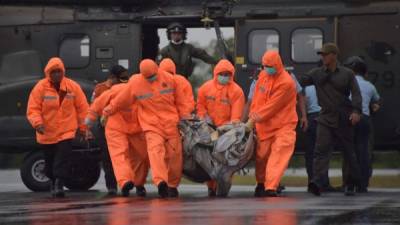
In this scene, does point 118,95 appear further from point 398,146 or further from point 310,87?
point 398,146

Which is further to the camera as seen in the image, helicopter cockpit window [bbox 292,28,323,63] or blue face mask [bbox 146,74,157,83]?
helicopter cockpit window [bbox 292,28,323,63]

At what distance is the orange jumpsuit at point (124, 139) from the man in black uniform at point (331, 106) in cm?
222

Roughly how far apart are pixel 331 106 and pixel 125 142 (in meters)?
2.64

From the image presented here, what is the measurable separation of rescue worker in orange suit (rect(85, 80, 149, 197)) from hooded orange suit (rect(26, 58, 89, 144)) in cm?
45

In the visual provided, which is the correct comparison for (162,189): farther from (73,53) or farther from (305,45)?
(73,53)

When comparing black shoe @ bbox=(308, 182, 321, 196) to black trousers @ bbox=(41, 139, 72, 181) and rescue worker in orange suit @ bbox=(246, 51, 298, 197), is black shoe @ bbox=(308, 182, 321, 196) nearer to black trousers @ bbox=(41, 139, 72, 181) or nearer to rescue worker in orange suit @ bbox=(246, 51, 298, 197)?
rescue worker in orange suit @ bbox=(246, 51, 298, 197)

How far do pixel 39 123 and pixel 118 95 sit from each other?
1.10 meters

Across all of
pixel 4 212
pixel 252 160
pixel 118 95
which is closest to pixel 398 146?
pixel 252 160

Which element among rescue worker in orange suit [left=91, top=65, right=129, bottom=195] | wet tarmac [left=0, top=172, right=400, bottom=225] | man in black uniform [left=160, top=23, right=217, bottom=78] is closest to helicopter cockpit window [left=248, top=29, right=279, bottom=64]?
man in black uniform [left=160, top=23, right=217, bottom=78]

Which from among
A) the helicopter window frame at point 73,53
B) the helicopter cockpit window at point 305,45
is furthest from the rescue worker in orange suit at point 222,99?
the helicopter window frame at point 73,53

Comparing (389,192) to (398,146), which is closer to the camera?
(389,192)

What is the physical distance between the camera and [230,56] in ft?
66.8

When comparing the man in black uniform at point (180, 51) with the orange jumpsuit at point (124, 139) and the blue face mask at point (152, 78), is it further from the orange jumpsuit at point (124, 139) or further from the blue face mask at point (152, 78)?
the blue face mask at point (152, 78)

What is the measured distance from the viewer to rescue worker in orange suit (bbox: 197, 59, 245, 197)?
17.4m
